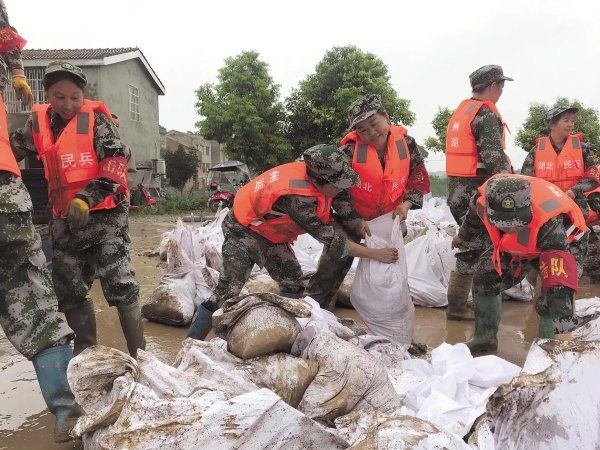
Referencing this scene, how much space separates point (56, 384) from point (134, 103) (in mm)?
16701

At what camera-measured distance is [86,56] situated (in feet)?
49.2

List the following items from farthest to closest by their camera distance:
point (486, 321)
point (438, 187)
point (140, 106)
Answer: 1. point (140, 106)
2. point (438, 187)
3. point (486, 321)

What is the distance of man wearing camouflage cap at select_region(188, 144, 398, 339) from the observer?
2.58m

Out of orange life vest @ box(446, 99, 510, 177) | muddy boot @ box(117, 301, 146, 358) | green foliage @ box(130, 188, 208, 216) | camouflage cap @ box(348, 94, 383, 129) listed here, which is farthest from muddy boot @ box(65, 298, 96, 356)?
green foliage @ box(130, 188, 208, 216)

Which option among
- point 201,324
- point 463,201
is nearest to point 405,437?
point 201,324

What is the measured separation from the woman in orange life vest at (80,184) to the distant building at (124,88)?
33.7ft

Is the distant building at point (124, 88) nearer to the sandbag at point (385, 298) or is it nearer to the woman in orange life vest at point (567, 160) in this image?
the woman in orange life vest at point (567, 160)

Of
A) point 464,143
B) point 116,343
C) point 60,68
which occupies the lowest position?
point 116,343

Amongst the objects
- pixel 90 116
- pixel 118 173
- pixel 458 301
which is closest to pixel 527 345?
pixel 458 301

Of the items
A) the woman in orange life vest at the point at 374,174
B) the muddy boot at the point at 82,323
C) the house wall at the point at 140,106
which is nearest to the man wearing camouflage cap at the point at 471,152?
the woman in orange life vest at the point at 374,174

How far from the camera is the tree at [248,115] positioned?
21656 mm

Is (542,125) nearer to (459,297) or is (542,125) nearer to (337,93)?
(337,93)

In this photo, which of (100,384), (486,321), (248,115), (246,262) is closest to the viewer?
(100,384)

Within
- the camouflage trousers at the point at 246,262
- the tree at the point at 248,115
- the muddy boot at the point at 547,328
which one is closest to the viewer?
the muddy boot at the point at 547,328
